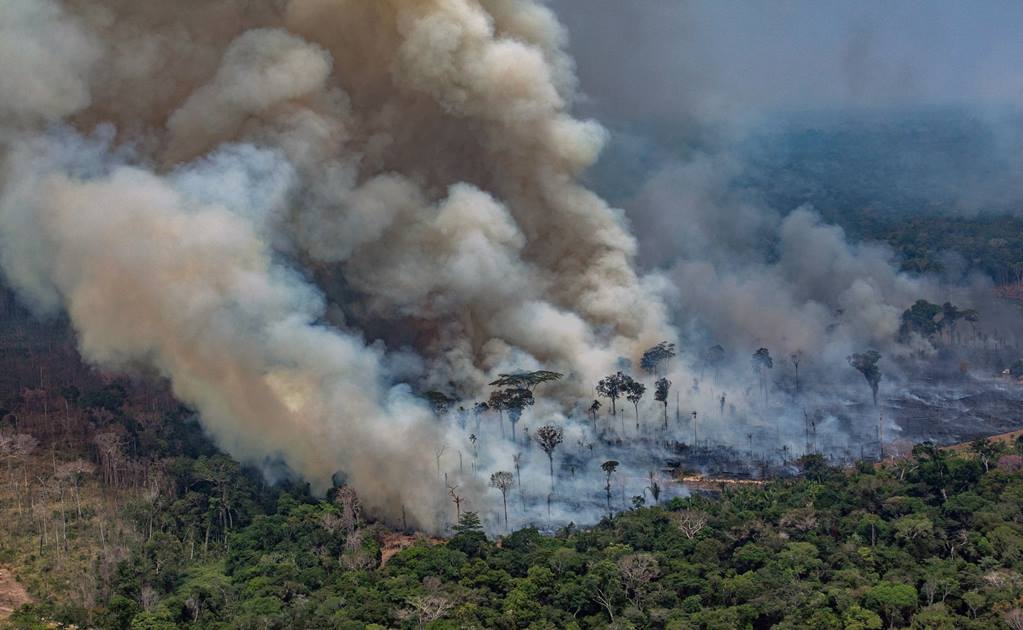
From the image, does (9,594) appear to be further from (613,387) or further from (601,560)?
(613,387)

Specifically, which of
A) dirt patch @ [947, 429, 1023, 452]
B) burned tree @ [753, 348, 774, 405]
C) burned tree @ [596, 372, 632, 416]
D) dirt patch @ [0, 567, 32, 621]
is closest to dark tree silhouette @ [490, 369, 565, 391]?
burned tree @ [596, 372, 632, 416]

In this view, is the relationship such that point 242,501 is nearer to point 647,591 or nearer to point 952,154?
point 647,591

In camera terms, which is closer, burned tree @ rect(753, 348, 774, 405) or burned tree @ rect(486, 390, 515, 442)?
burned tree @ rect(486, 390, 515, 442)

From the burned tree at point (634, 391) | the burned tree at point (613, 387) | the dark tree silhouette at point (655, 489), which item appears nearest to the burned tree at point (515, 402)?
the burned tree at point (613, 387)

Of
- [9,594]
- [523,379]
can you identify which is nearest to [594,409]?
[523,379]

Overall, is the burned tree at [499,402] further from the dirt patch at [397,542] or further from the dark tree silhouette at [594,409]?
the dirt patch at [397,542]

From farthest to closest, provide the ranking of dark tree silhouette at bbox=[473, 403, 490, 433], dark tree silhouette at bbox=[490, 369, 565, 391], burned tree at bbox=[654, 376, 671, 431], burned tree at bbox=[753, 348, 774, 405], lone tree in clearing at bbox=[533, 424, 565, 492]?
burned tree at bbox=[753, 348, 774, 405] → burned tree at bbox=[654, 376, 671, 431] → dark tree silhouette at bbox=[490, 369, 565, 391] → dark tree silhouette at bbox=[473, 403, 490, 433] → lone tree in clearing at bbox=[533, 424, 565, 492]

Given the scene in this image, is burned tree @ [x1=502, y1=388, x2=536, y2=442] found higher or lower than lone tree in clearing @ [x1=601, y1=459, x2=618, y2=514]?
higher

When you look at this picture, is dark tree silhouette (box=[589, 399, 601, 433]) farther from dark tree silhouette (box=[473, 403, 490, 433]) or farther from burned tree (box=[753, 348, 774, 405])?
burned tree (box=[753, 348, 774, 405])
